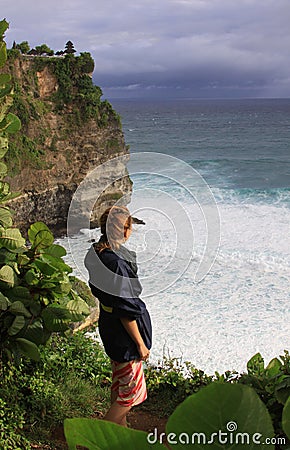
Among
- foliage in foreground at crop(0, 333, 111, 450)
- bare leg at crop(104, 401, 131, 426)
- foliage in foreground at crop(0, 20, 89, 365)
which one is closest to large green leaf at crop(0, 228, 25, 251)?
foliage in foreground at crop(0, 20, 89, 365)

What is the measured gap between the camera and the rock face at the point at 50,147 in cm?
1806

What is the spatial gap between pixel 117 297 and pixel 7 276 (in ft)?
1.99

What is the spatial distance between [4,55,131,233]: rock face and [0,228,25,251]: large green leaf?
47.8 feet

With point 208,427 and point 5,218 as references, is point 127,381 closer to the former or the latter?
point 5,218

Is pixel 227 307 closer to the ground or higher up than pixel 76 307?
closer to the ground

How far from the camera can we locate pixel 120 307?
115 inches

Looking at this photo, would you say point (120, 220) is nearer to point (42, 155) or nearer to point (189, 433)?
point (189, 433)

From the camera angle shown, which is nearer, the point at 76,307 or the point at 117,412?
the point at 76,307

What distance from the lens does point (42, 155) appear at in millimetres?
18906

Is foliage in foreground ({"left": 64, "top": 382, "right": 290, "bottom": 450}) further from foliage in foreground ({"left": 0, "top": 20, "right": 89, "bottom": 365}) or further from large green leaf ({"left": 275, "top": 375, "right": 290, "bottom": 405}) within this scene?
foliage in foreground ({"left": 0, "top": 20, "right": 89, "bottom": 365})

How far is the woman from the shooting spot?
2902mm

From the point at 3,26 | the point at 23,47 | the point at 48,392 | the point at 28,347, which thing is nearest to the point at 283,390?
the point at 28,347

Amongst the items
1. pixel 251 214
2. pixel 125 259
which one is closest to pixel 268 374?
pixel 125 259

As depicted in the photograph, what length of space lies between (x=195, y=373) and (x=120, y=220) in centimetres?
160
